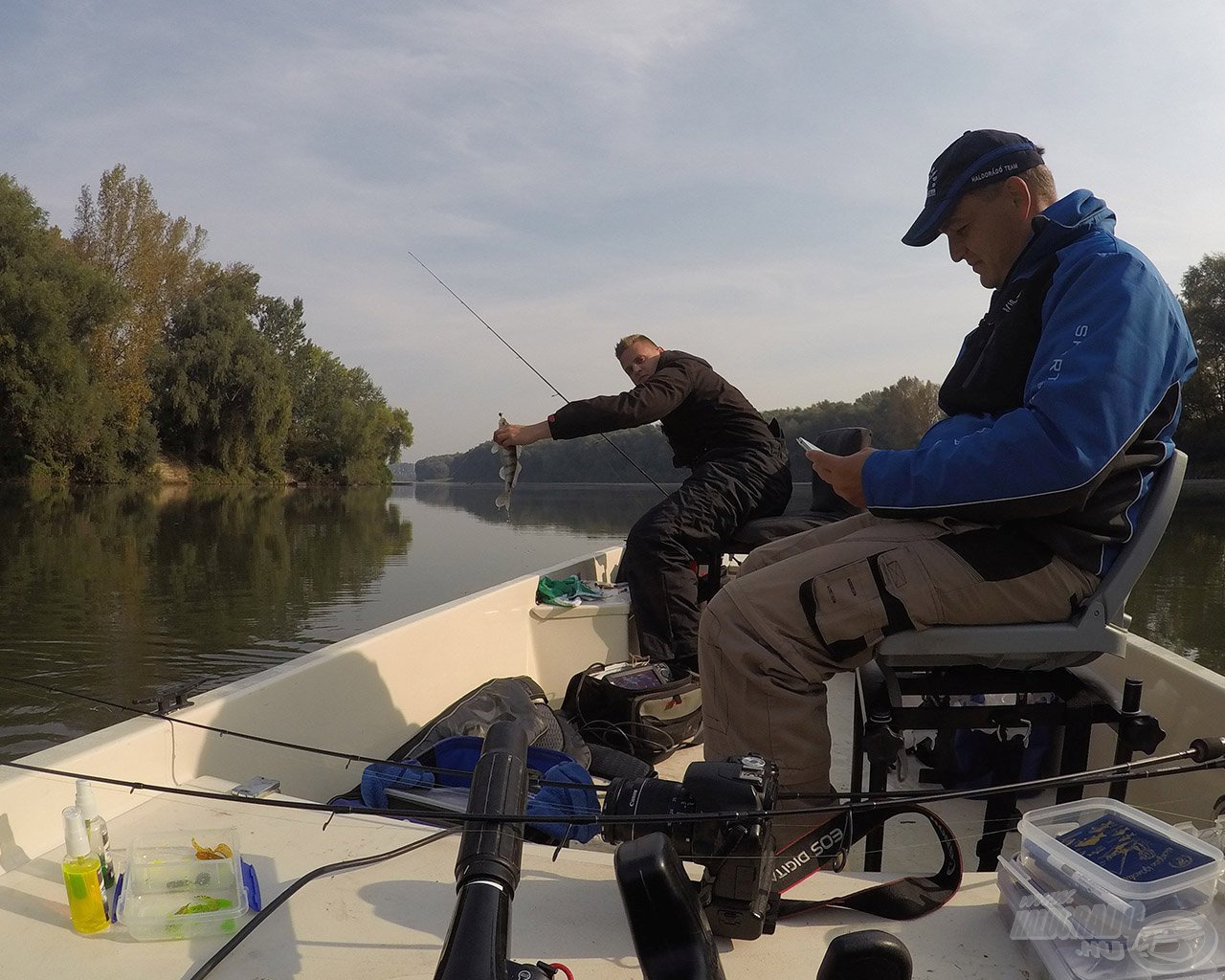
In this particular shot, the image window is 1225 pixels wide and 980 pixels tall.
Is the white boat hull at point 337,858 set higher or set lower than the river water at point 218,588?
higher

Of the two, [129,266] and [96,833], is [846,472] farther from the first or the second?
[129,266]

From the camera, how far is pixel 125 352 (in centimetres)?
3122

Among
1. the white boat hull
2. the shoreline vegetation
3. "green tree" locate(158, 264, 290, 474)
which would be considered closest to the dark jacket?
the white boat hull

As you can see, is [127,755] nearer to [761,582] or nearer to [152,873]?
[152,873]

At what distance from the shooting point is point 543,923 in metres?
1.30

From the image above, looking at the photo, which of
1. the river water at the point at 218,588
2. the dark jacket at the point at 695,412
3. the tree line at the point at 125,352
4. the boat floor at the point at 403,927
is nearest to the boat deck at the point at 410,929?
the boat floor at the point at 403,927

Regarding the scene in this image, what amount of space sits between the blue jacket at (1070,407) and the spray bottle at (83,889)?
1437 millimetres

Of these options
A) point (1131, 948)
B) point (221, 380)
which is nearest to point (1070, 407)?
point (1131, 948)

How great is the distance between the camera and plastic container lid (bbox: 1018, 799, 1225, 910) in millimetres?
1061

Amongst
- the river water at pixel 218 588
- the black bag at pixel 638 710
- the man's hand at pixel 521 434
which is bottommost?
the river water at pixel 218 588

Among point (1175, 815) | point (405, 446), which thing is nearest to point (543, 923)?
point (1175, 815)

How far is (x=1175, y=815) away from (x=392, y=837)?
5.65 feet

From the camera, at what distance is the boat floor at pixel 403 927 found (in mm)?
1191

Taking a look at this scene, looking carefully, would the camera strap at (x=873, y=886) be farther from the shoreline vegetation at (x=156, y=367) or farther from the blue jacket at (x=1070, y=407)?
the shoreline vegetation at (x=156, y=367)
